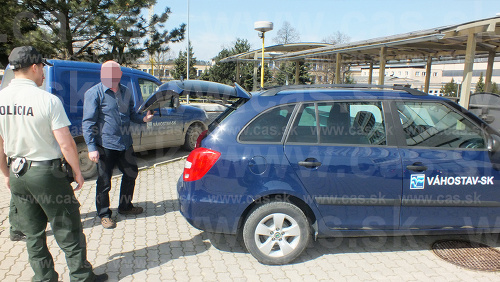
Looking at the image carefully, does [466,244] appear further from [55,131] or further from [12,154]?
[12,154]

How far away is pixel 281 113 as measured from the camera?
336cm

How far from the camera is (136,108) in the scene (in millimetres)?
6512

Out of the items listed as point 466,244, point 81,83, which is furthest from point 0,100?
point 466,244

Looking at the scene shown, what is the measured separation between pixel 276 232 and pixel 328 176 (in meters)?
0.70

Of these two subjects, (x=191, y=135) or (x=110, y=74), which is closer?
(x=110, y=74)

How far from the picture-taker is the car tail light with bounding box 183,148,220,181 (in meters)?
3.19

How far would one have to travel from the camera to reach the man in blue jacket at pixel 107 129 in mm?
3885

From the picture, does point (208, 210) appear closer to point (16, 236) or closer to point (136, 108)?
point (16, 236)

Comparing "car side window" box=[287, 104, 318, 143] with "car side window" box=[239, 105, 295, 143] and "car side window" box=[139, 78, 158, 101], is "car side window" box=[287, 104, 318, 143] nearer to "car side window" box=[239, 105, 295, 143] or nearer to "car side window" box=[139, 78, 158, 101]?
"car side window" box=[239, 105, 295, 143]

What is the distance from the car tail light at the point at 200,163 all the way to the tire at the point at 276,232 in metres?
0.59

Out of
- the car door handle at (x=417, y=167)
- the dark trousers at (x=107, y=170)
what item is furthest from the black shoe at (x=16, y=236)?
the car door handle at (x=417, y=167)

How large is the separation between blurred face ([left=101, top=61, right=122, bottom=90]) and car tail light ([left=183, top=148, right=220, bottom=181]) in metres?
1.40

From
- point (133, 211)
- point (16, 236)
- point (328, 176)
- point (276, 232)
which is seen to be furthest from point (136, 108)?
point (328, 176)

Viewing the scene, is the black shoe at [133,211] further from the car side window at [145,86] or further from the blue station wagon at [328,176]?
the car side window at [145,86]
